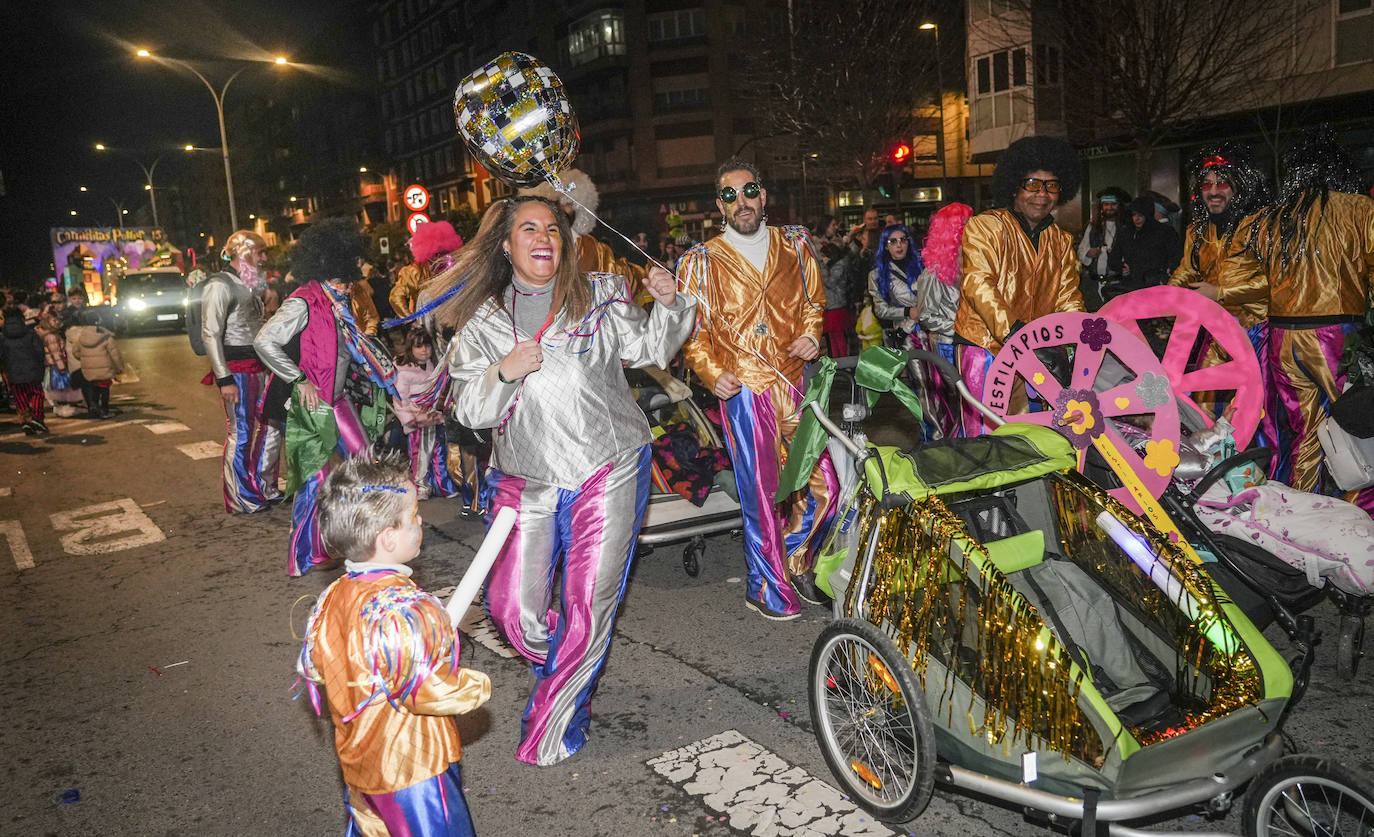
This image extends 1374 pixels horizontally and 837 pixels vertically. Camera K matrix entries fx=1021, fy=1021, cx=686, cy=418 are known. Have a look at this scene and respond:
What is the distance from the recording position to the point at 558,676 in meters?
3.65

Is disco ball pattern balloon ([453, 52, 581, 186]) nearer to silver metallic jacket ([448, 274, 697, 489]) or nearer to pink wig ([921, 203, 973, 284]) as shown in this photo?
silver metallic jacket ([448, 274, 697, 489])

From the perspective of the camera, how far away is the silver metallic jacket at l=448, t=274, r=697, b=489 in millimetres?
3604

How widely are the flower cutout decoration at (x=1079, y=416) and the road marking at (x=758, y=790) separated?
1796 mm

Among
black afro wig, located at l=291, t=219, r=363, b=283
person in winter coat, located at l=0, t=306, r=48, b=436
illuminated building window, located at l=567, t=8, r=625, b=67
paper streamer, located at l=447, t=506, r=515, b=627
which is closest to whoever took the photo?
paper streamer, located at l=447, t=506, r=515, b=627

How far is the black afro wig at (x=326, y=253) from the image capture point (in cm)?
653

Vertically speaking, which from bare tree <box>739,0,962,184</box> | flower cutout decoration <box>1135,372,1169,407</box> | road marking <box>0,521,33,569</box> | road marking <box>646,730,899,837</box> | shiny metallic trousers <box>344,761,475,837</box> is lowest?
road marking <box>646,730,899,837</box>

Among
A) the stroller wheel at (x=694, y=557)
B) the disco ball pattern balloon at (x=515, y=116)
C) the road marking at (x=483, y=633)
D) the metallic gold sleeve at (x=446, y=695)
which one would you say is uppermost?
the disco ball pattern balloon at (x=515, y=116)

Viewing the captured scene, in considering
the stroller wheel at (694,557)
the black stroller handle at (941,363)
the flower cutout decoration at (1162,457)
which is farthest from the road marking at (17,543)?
the flower cutout decoration at (1162,457)

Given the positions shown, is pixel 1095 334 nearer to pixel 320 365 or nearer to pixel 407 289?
pixel 320 365

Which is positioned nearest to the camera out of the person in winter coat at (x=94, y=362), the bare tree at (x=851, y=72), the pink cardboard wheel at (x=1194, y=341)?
the pink cardboard wheel at (x=1194, y=341)

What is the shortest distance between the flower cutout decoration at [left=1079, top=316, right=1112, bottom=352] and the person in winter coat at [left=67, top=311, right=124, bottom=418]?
14.0m

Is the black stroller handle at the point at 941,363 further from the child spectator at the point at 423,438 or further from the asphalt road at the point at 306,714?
the child spectator at the point at 423,438

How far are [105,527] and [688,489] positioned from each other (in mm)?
5085

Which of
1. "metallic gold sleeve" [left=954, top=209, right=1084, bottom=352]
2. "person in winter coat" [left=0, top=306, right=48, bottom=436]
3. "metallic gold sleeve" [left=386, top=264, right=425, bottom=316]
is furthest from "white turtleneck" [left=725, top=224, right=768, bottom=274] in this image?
"person in winter coat" [left=0, top=306, right=48, bottom=436]
